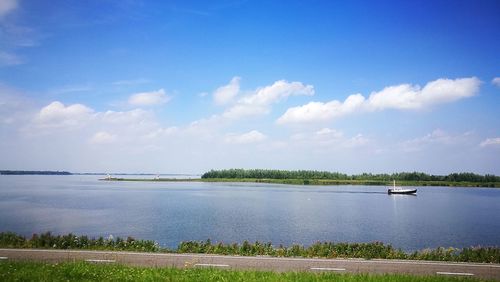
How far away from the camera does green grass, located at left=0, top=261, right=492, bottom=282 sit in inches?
670

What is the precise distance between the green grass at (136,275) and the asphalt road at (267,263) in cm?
316

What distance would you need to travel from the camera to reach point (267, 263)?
23656 mm

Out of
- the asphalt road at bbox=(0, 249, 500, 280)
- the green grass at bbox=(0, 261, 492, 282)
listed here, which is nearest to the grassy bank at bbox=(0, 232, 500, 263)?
the asphalt road at bbox=(0, 249, 500, 280)

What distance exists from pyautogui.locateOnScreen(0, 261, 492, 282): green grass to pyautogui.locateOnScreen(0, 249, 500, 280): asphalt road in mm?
3158

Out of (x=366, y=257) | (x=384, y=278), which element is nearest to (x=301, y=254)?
(x=366, y=257)

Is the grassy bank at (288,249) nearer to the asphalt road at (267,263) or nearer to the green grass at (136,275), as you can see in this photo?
the asphalt road at (267,263)

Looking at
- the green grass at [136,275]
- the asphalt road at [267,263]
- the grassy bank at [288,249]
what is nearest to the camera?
the green grass at [136,275]

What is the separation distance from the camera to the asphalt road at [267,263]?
2223cm

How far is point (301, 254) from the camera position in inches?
1070

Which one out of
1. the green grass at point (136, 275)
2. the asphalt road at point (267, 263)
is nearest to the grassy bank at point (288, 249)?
the asphalt road at point (267, 263)

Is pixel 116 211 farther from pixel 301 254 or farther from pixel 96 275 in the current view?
pixel 96 275

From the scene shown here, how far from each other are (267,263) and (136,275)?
8710mm

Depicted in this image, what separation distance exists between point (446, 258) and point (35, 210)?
225 feet

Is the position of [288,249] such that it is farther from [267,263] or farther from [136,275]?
[136,275]
